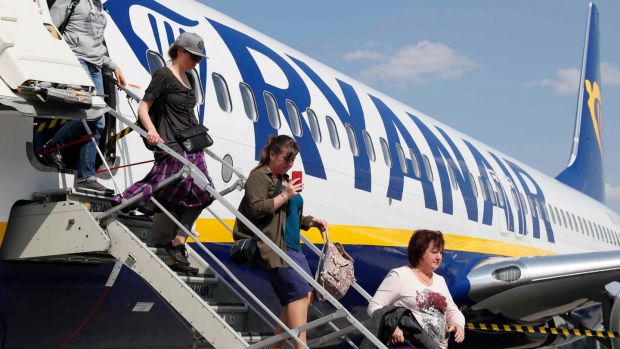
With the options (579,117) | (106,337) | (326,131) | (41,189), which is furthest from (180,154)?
(579,117)

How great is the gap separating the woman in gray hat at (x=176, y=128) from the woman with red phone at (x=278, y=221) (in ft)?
1.03

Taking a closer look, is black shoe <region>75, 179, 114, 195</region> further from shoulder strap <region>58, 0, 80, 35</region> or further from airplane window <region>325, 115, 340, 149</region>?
airplane window <region>325, 115, 340, 149</region>

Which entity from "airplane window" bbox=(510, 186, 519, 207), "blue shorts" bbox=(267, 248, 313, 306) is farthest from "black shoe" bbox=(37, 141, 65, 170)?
"airplane window" bbox=(510, 186, 519, 207)

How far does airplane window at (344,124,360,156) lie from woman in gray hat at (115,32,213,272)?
3868 mm

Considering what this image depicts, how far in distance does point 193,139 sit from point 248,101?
2.34 metres

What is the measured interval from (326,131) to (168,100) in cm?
356

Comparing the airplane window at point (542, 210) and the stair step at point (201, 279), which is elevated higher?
the stair step at point (201, 279)

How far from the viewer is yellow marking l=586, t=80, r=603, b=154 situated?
25.2 m

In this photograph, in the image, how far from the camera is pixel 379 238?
8.82m

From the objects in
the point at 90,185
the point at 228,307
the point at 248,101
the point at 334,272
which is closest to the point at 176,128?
the point at 90,185

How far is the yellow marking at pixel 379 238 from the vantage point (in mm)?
5934

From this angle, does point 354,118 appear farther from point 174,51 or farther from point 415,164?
point 174,51

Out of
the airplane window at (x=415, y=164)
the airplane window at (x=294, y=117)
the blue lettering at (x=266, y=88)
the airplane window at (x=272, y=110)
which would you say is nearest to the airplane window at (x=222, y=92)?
the blue lettering at (x=266, y=88)

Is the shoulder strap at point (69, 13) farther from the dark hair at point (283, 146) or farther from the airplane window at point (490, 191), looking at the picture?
the airplane window at point (490, 191)
